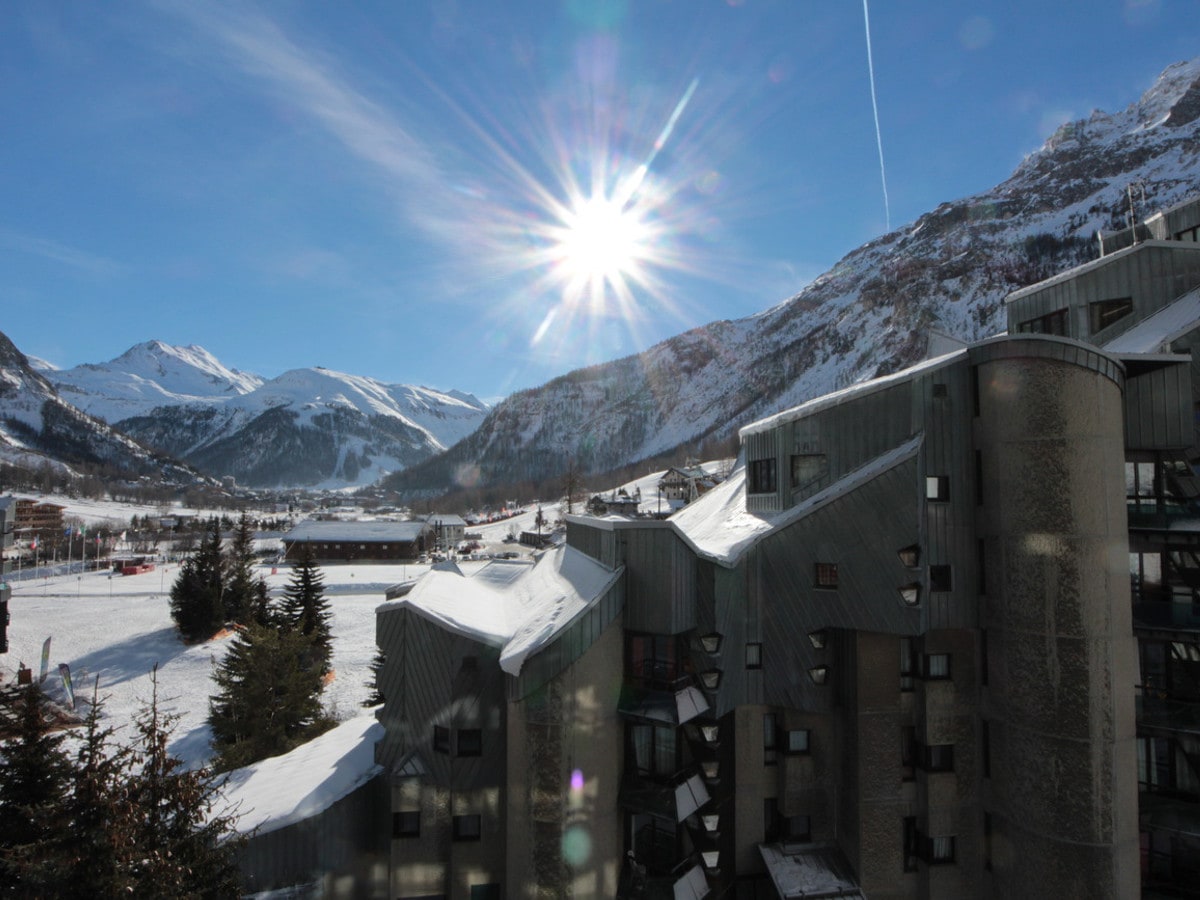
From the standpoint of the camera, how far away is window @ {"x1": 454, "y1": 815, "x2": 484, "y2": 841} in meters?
16.1

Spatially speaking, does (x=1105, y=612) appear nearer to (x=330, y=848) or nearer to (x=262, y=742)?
(x=330, y=848)

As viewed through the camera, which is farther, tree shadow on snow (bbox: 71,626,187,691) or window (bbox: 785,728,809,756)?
tree shadow on snow (bbox: 71,626,187,691)

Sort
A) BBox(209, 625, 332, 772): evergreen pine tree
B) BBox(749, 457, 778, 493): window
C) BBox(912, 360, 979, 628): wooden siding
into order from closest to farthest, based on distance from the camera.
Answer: BBox(912, 360, 979, 628): wooden siding
BBox(749, 457, 778, 493): window
BBox(209, 625, 332, 772): evergreen pine tree

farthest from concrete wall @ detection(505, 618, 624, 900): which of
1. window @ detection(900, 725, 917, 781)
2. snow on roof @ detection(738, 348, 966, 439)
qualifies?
snow on roof @ detection(738, 348, 966, 439)

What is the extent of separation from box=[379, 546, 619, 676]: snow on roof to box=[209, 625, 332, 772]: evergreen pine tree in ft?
29.0

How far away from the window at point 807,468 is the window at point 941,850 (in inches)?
376

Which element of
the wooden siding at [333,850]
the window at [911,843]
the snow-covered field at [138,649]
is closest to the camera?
the wooden siding at [333,850]

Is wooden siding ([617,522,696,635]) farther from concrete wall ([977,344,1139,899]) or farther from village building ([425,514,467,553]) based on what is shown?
village building ([425,514,467,553])

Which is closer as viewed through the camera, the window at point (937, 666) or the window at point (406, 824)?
the window at point (937, 666)

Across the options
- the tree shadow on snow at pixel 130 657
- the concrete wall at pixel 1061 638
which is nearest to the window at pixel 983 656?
the concrete wall at pixel 1061 638

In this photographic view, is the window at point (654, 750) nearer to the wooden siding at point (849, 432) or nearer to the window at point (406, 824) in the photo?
the window at point (406, 824)

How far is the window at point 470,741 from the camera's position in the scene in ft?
52.3

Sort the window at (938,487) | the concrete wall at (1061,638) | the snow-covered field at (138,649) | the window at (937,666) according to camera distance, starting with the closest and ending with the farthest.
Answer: the concrete wall at (1061,638)
the window at (938,487)
the window at (937,666)
the snow-covered field at (138,649)

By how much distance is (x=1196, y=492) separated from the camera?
15.1m
